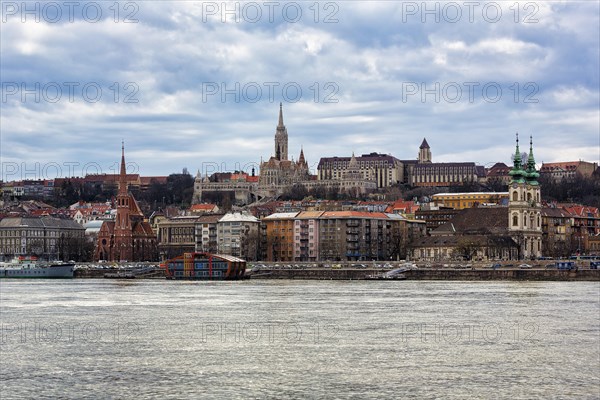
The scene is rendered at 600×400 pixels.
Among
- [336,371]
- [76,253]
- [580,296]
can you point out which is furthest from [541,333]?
[76,253]

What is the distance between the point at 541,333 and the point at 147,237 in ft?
337

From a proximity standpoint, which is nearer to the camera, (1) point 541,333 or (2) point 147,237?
(1) point 541,333

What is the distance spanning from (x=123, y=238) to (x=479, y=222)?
4114 cm

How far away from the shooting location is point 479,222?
12219 centimetres

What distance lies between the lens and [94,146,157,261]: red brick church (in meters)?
132

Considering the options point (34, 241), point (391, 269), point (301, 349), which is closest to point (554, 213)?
point (391, 269)

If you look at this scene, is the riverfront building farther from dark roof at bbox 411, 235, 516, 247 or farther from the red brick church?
dark roof at bbox 411, 235, 516, 247

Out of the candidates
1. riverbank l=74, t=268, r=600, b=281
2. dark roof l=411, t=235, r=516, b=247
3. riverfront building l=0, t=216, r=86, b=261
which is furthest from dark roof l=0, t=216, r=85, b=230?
dark roof l=411, t=235, r=516, b=247

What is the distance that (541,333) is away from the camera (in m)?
38.9

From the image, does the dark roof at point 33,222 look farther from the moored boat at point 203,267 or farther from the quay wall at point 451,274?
the quay wall at point 451,274

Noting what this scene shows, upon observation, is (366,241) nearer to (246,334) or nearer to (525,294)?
(525,294)

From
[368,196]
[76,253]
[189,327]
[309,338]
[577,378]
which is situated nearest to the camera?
[577,378]

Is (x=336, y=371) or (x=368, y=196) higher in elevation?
(x=368, y=196)

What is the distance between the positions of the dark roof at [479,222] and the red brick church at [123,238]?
118ft
